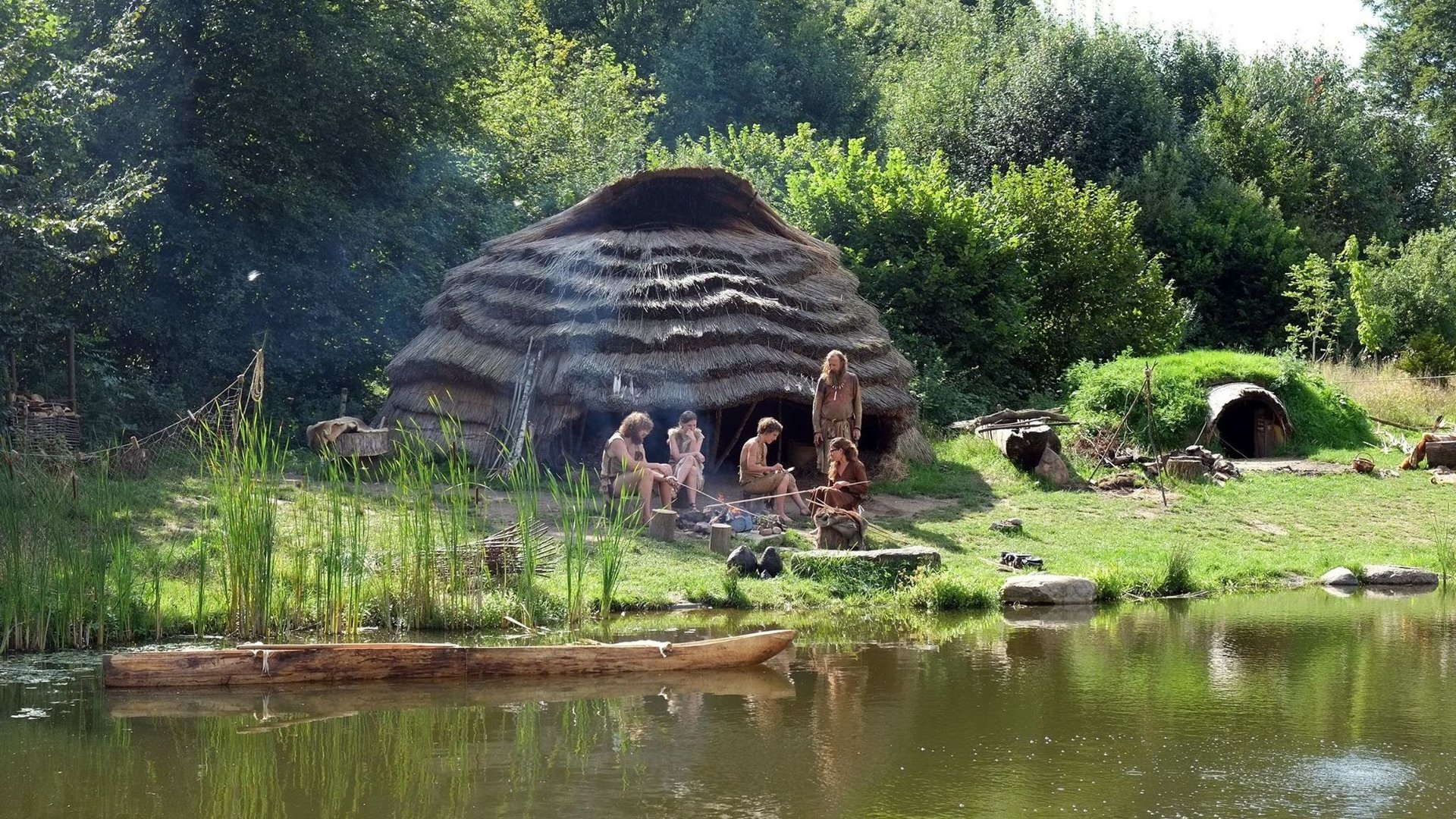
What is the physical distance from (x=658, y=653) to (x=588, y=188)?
19704 mm

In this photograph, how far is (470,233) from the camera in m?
25.3

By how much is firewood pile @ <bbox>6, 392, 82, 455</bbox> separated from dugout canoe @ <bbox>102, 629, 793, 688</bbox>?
737 cm

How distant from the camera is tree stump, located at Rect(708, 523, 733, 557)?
1387 centimetres

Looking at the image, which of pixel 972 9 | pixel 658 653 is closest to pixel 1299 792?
pixel 658 653

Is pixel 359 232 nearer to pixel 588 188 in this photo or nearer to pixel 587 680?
pixel 588 188

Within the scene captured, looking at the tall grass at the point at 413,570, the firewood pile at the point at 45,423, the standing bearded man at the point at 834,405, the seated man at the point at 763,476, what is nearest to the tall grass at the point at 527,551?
the tall grass at the point at 413,570

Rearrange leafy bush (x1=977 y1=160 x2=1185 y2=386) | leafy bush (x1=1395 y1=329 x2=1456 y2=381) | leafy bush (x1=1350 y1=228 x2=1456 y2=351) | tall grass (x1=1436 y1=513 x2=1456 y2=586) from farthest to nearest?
leafy bush (x1=1350 y1=228 x2=1456 y2=351), leafy bush (x1=1395 y1=329 x2=1456 y2=381), leafy bush (x1=977 y1=160 x2=1185 y2=386), tall grass (x1=1436 y1=513 x2=1456 y2=586)

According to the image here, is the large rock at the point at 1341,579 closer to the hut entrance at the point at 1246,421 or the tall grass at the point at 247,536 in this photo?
the hut entrance at the point at 1246,421

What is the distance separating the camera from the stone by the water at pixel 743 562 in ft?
42.0

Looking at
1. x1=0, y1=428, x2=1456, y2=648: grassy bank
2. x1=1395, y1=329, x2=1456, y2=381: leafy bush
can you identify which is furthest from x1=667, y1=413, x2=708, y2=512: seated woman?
x1=1395, y1=329, x2=1456, y2=381: leafy bush

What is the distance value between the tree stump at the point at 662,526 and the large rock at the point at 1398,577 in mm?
6410

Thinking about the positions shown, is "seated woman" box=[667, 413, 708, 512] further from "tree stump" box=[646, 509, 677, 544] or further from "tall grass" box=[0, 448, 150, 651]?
"tall grass" box=[0, 448, 150, 651]

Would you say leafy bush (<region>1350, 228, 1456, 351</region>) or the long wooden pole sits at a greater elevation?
leafy bush (<region>1350, 228, 1456, 351</region>)

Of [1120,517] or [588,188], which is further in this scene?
[588,188]
